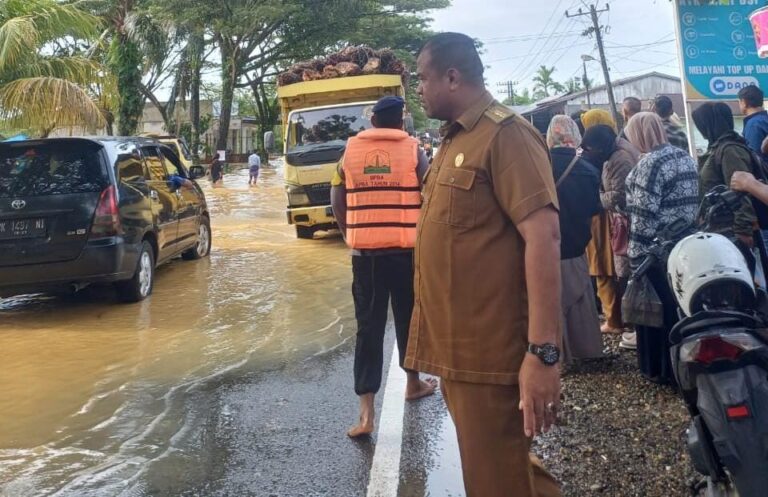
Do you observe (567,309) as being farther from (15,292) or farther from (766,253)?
(15,292)

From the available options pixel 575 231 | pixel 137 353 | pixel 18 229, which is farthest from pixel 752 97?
pixel 18 229

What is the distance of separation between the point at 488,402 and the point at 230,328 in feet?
16.0

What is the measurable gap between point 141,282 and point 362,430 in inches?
183

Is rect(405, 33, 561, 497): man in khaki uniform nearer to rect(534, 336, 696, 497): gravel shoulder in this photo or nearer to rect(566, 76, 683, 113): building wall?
rect(534, 336, 696, 497): gravel shoulder

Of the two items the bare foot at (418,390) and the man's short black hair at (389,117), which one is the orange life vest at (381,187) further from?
the bare foot at (418,390)

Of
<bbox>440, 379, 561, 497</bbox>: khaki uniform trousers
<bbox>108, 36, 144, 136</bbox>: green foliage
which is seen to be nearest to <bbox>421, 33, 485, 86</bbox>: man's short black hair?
<bbox>440, 379, 561, 497</bbox>: khaki uniform trousers

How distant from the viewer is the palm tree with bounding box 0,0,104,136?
1153 centimetres

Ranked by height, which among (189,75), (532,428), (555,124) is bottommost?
(532,428)

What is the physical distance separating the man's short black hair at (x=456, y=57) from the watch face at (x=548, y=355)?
91 centimetres

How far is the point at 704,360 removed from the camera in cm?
240

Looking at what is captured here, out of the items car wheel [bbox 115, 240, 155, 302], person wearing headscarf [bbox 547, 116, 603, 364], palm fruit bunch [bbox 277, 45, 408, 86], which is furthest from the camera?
palm fruit bunch [bbox 277, 45, 408, 86]

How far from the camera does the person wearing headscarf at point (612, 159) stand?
539 cm

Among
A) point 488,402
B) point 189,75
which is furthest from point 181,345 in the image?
point 189,75

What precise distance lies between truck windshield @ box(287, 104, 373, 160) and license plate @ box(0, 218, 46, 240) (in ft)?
17.5
